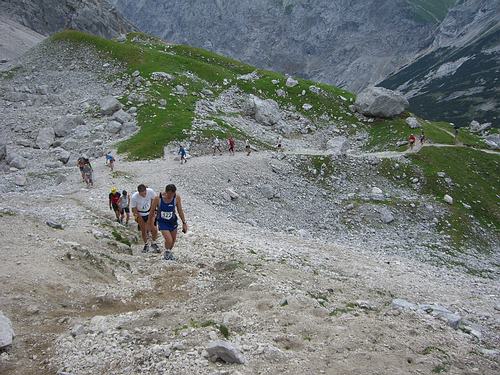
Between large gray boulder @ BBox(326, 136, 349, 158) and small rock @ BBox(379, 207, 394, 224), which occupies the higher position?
large gray boulder @ BBox(326, 136, 349, 158)

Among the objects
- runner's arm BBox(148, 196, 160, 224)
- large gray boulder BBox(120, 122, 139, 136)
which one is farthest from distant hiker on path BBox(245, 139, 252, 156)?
runner's arm BBox(148, 196, 160, 224)

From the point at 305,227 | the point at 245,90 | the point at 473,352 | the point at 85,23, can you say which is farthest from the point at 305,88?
the point at 85,23

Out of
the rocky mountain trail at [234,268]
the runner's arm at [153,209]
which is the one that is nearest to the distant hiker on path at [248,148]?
the rocky mountain trail at [234,268]

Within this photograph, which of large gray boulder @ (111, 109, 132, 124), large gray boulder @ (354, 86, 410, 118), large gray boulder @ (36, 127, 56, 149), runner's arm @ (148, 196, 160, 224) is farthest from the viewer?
large gray boulder @ (354, 86, 410, 118)

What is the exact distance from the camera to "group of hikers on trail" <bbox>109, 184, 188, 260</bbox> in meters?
16.2

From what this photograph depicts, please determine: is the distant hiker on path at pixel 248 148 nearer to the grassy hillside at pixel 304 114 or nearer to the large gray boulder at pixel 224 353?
the grassy hillside at pixel 304 114

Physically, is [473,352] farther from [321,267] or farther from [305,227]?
[305,227]

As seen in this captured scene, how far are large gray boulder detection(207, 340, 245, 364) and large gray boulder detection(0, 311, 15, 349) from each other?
4.32 m

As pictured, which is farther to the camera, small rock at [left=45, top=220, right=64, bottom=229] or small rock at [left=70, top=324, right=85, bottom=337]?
small rock at [left=45, top=220, right=64, bottom=229]

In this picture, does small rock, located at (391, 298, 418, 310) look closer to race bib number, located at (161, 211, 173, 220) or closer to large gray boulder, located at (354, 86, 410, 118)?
race bib number, located at (161, 211, 173, 220)

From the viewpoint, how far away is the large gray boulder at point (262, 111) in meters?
63.4

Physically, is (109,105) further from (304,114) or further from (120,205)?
(120,205)

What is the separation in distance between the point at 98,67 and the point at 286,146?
3558 cm

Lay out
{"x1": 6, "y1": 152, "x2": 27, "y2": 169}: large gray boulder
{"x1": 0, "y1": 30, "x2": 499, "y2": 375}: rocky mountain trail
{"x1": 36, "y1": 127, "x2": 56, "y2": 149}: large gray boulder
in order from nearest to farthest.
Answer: {"x1": 0, "y1": 30, "x2": 499, "y2": 375}: rocky mountain trail
{"x1": 6, "y1": 152, "x2": 27, "y2": 169}: large gray boulder
{"x1": 36, "y1": 127, "x2": 56, "y2": 149}: large gray boulder
